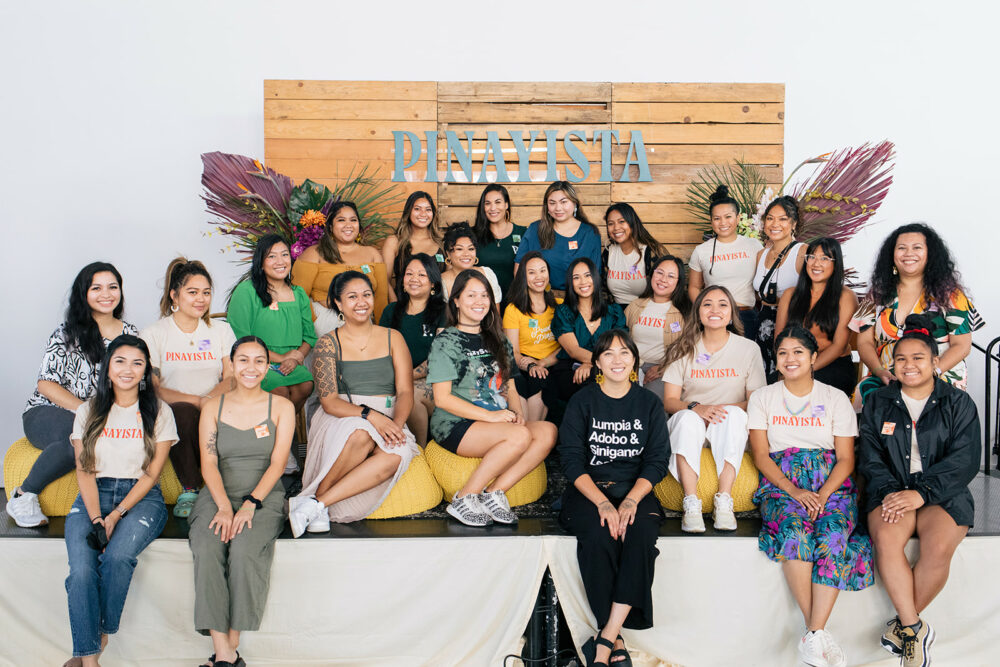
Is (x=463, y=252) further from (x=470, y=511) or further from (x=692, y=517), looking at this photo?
(x=692, y=517)

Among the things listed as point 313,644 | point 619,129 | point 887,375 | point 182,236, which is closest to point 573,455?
point 313,644

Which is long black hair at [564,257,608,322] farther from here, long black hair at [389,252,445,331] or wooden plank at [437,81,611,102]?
wooden plank at [437,81,611,102]

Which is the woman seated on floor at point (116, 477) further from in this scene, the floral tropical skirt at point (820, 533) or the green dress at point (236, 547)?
the floral tropical skirt at point (820, 533)

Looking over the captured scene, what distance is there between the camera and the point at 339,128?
5.23 metres

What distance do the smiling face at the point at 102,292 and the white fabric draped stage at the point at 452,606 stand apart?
3.27 ft

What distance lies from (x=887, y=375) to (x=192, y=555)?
2.89m

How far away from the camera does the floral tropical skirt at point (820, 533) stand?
2854 mm

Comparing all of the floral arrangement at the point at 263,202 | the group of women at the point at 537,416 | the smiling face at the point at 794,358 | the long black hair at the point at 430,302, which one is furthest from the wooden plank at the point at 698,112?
the smiling face at the point at 794,358

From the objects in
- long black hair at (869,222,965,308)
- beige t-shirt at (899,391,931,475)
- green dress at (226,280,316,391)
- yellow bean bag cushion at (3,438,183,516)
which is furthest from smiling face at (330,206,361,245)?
beige t-shirt at (899,391,931,475)

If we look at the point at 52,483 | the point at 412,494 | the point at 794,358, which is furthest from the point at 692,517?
the point at 52,483

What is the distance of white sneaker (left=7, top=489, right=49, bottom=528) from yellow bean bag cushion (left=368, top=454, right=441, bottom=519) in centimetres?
131

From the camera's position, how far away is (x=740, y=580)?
296cm

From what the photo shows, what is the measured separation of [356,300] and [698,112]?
3025mm

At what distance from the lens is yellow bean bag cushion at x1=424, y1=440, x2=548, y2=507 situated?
3332 mm
